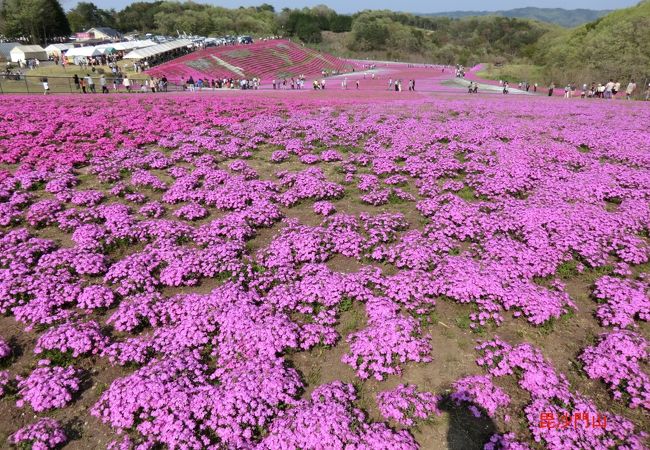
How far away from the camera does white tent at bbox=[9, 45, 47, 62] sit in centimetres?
9556

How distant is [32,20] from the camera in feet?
427

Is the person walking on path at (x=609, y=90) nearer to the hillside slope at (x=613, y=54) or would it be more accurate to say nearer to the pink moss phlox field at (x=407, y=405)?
the hillside slope at (x=613, y=54)

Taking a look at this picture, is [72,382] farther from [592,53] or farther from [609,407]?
[592,53]

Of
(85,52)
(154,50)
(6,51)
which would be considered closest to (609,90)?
(154,50)

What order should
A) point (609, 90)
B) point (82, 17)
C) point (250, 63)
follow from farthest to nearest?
point (82, 17)
point (250, 63)
point (609, 90)

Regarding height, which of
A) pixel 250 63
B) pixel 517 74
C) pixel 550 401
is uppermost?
pixel 250 63

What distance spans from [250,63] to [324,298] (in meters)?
85.5

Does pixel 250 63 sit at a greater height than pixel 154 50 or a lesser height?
lesser

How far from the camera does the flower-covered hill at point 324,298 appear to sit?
7.16 m

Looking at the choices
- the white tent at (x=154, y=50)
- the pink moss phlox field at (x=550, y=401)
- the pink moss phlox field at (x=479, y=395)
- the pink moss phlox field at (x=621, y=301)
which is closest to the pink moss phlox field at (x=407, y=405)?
the pink moss phlox field at (x=479, y=395)

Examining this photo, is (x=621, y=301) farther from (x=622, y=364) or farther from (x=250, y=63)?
(x=250, y=63)

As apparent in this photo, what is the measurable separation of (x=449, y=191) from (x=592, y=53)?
81.9m

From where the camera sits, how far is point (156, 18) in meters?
175

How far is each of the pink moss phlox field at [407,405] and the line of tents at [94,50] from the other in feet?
278
